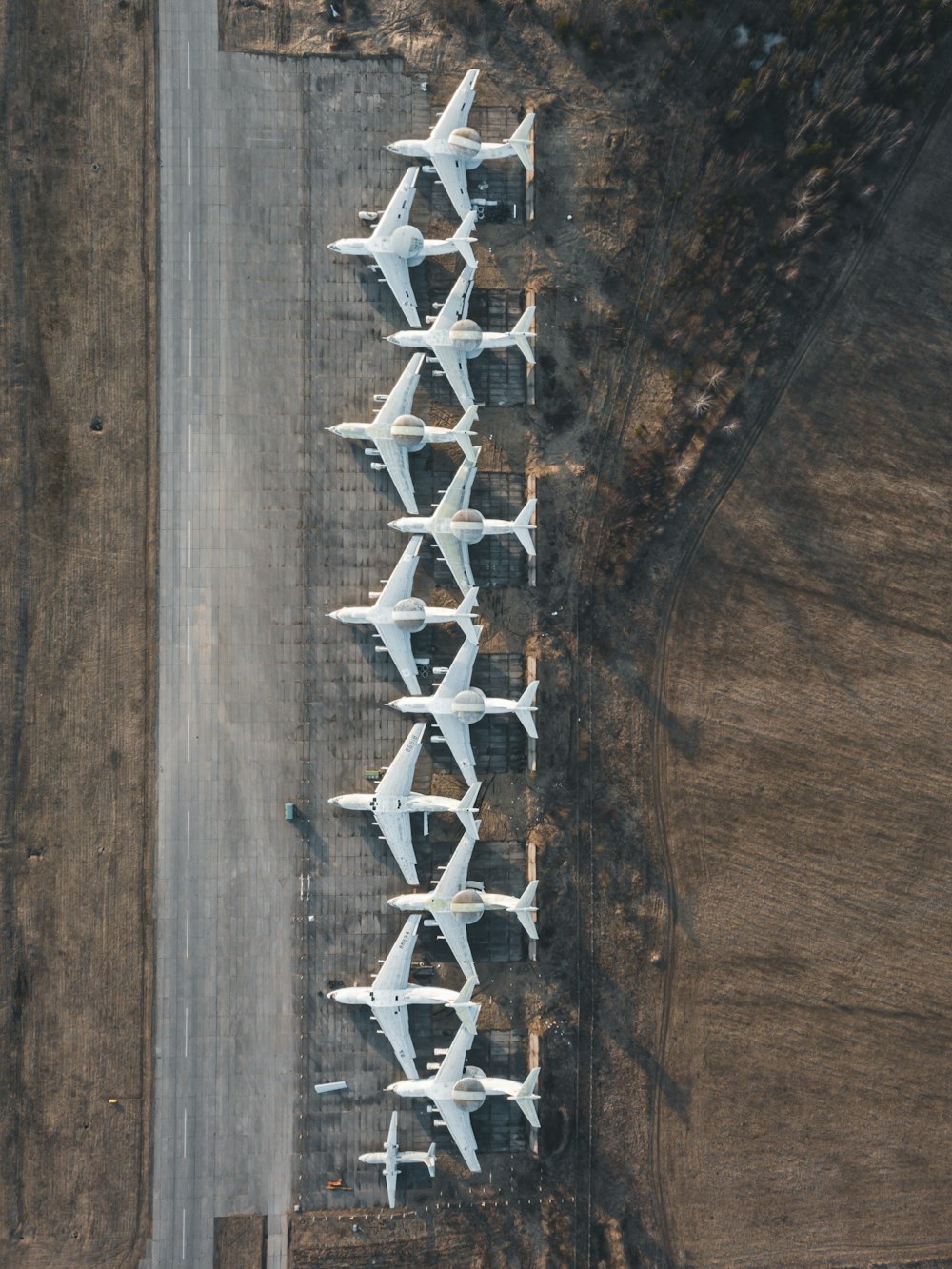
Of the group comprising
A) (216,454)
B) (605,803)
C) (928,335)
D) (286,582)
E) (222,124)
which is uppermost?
(222,124)

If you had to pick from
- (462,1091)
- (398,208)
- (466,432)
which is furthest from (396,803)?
(398,208)

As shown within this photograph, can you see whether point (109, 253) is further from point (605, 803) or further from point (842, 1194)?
point (842, 1194)

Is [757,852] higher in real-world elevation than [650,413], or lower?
lower

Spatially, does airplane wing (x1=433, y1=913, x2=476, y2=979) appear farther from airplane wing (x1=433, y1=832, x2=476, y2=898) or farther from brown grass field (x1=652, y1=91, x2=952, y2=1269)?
brown grass field (x1=652, y1=91, x2=952, y2=1269)

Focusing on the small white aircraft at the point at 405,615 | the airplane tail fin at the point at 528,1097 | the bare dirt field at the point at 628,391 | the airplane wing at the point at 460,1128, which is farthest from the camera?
the bare dirt field at the point at 628,391

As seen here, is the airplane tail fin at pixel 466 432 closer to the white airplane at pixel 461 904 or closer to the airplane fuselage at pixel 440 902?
the white airplane at pixel 461 904

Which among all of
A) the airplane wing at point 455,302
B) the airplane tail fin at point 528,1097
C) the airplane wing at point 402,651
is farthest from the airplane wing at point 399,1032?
the airplane wing at point 455,302

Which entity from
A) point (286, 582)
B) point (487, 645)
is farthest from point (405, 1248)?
point (286, 582)
